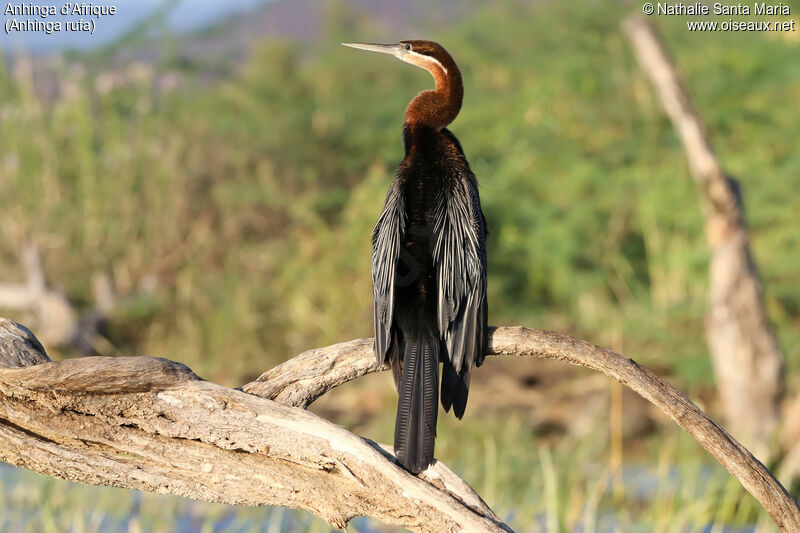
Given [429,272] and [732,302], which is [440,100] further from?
[732,302]

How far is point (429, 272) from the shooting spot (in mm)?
2266

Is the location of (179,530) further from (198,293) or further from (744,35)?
(744,35)

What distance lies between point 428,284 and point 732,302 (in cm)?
313

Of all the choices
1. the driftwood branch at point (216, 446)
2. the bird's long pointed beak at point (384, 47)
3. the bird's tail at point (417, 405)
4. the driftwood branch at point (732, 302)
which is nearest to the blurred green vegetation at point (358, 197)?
the driftwood branch at point (732, 302)

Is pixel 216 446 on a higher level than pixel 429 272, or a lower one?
lower

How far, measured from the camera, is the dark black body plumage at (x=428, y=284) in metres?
2.04

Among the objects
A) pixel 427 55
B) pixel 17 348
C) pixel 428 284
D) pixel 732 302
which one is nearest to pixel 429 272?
pixel 428 284

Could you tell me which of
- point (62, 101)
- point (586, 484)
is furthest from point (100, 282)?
point (586, 484)

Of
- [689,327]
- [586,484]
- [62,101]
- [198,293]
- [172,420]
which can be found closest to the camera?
[172,420]

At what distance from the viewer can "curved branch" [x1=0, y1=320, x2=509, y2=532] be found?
1.94 m

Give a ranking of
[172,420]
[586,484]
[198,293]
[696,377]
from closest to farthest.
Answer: [172,420] → [586,484] → [696,377] → [198,293]

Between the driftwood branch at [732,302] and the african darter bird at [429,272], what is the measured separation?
2.86m

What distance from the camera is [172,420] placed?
1970 mm

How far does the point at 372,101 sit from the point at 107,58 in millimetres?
2424
